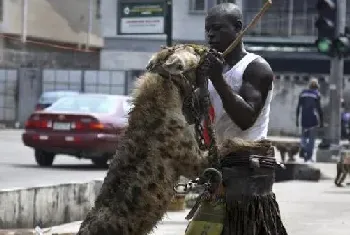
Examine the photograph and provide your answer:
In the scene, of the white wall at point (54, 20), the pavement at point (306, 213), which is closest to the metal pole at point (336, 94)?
the pavement at point (306, 213)

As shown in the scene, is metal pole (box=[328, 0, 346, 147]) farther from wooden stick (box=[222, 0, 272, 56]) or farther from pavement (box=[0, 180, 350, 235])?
wooden stick (box=[222, 0, 272, 56])

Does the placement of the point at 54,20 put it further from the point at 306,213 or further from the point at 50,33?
the point at 306,213

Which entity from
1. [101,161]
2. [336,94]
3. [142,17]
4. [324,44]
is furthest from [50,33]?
[101,161]

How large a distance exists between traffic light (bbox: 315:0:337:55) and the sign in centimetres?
1495

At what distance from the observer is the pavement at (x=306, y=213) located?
30.8 feet

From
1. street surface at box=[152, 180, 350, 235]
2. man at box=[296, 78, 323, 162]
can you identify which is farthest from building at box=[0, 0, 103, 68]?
street surface at box=[152, 180, 350, 235]

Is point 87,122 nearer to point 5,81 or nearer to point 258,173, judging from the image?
point 258,173

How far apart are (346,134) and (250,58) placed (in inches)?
1193

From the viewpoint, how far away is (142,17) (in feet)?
114

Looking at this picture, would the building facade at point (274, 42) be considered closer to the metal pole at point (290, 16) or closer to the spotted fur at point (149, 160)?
the metal pole at point (290, 16)

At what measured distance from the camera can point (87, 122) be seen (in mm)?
16719

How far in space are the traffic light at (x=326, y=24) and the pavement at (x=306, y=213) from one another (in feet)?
14.7

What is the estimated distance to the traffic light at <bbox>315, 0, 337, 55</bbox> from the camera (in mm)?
19025

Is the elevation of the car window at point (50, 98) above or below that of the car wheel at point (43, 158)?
above
